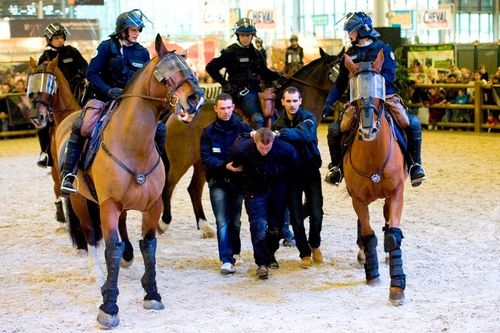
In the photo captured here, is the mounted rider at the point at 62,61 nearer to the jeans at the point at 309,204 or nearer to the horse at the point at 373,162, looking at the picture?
the jeans at the point at 309,204

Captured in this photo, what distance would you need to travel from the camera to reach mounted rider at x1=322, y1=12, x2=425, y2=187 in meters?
7.16

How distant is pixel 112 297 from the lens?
6.41 meters

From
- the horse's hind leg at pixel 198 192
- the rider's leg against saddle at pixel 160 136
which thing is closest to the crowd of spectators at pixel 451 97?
the horse's hind leg at pixel 198 192

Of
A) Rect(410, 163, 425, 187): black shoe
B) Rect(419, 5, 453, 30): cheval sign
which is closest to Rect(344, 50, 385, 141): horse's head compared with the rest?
Rect(410, 163, 425, 187): black shoe

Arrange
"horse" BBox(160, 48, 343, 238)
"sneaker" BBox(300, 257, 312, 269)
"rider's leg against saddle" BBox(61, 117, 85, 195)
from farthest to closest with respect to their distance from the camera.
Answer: "horse" BBox(160, 48, 343, 238), "sneaker" BBox(300, 257, 312, 269), "rider's leg against saddle" BBox(61, 117, 85, 195)

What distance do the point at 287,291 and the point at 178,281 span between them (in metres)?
1.10

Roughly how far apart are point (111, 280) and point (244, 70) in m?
4.02

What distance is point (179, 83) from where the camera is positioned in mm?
6176

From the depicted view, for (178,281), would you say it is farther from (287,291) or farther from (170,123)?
(170,123)

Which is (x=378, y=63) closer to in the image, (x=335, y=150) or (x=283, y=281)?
(x=335, y=150)

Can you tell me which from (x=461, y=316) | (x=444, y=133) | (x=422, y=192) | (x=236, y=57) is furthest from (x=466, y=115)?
(x=461, y=316)

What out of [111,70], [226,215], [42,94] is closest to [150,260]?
[226,215]

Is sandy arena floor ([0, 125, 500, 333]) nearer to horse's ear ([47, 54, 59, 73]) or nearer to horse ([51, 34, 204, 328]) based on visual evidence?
horse ([51, 34, 204, 328])

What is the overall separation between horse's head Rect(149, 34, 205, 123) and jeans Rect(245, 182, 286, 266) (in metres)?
1.74
